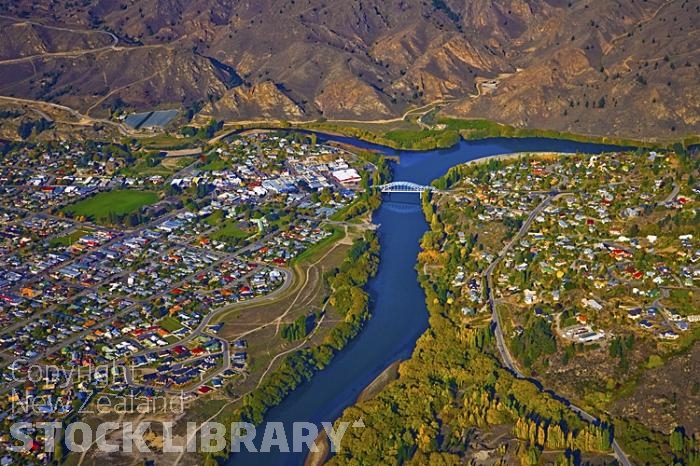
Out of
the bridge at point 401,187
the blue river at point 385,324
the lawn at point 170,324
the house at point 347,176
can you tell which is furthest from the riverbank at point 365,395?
the house at point 347,176

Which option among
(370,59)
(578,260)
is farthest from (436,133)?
(578,260)

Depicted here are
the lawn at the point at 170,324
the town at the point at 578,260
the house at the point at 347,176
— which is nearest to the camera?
the town at the point at 578,260

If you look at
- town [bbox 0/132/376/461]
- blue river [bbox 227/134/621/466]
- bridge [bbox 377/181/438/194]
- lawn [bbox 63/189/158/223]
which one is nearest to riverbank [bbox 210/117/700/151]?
blue river [bbox 227/134/621/466]

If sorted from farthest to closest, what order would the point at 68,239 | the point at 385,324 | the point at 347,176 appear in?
1. the point at 347,176
2. the point at 68,239
3. the point at 385,324

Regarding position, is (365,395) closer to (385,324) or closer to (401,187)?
(385,324)

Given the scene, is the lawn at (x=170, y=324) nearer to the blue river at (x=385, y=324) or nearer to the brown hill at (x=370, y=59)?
the blue river at (x=385, y=324)

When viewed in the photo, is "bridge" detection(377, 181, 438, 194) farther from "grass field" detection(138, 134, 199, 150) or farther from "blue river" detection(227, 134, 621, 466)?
"grass field" detection(138, 134, 199, 150)

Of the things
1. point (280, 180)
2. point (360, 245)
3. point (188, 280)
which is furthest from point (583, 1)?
point (188, 280)
